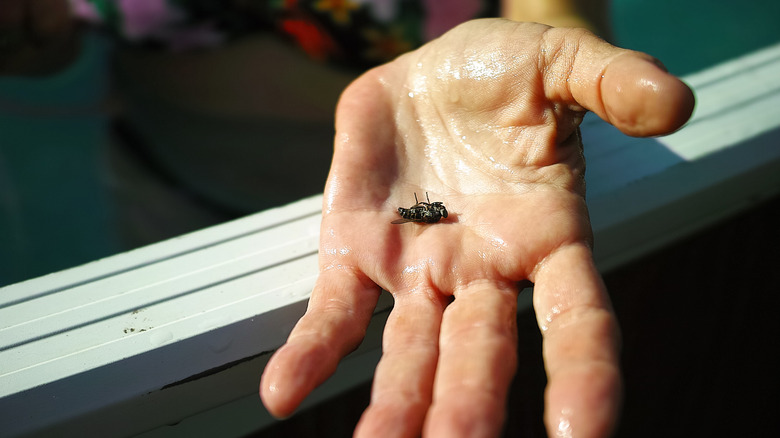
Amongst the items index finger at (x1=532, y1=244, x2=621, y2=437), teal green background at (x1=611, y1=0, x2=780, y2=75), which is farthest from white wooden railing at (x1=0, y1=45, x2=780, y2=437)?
teal green background at (x1=611, y1=0, x2=780, y2=75)

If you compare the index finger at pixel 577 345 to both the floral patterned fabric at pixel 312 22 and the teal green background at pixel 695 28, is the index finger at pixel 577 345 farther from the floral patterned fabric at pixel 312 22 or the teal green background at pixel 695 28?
the teal green background at pixel 695 28

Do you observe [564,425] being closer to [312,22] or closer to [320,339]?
[320,339]

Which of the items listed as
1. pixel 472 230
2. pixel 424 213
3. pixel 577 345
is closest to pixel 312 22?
pixel 424 213

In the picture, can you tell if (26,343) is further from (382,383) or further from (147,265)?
(382,383)

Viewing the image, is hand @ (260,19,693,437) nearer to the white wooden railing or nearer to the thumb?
the thumb

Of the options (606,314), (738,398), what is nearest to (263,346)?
(606,314)

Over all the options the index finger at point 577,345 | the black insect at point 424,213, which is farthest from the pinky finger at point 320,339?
the index finger at point 577,345
